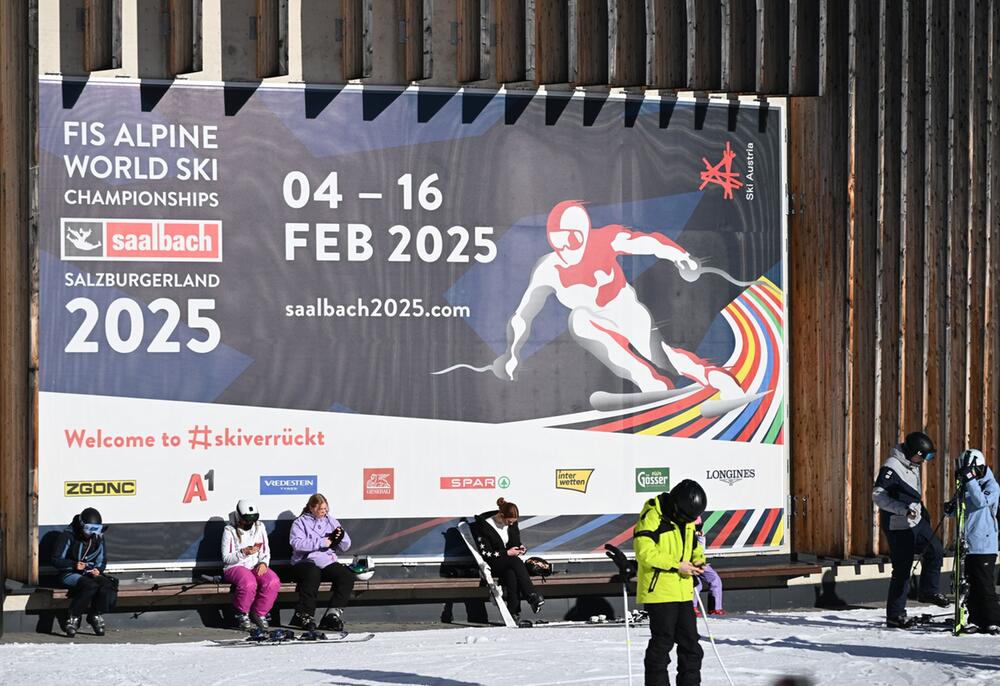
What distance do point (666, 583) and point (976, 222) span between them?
8.81 metres

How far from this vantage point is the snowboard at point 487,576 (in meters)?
13.8

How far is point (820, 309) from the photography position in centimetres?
1558

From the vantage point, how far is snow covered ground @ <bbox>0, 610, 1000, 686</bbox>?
10.7 metres

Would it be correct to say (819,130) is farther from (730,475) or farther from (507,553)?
(507,553)

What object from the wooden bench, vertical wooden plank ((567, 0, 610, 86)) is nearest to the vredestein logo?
the wooden bench

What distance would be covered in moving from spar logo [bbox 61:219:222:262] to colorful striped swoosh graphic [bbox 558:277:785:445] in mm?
4585

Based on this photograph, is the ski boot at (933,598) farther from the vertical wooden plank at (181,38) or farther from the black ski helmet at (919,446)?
the vertical wooden plank at (181,38)

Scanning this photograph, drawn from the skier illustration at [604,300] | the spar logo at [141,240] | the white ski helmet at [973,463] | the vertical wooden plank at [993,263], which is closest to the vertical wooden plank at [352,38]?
the spar logo at [141,240]

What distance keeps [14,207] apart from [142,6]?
2.13 metres

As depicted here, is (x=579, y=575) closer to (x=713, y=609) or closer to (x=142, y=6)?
(x=713, y=609)

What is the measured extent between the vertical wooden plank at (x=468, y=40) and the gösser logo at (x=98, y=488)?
192 inches

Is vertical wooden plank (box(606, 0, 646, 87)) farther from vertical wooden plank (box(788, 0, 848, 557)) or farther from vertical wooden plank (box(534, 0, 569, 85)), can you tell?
vertical wooden plank (box(788, 0, 848, 557))

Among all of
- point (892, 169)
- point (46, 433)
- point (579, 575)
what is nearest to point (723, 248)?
point (892, 169)

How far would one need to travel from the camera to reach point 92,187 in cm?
1360
